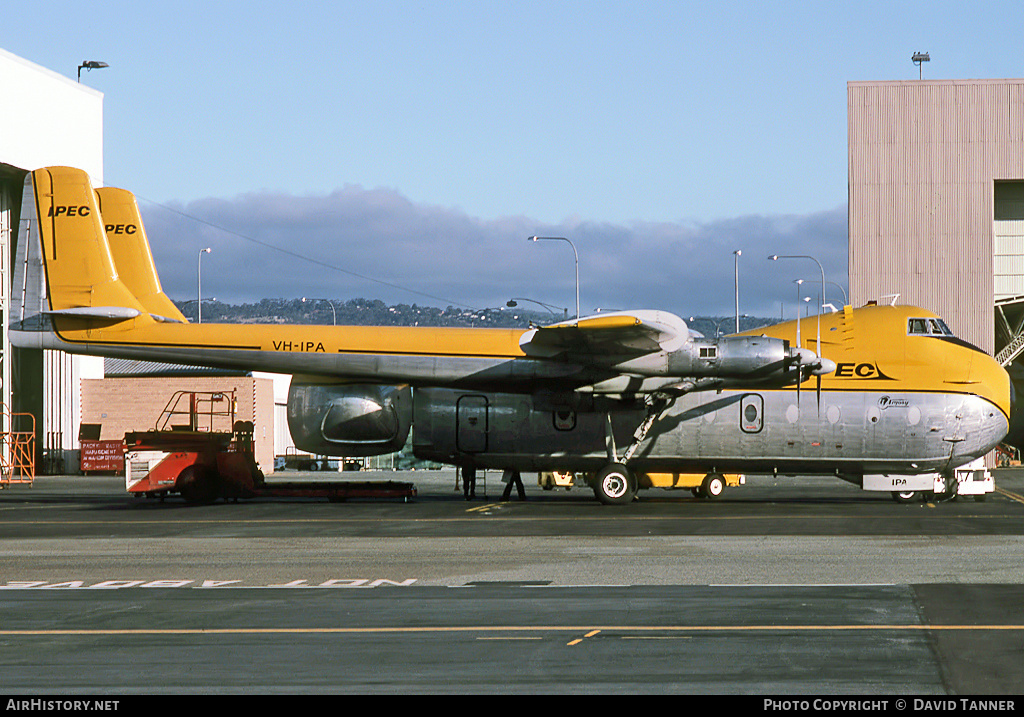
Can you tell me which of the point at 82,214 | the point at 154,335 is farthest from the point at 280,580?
the point at 82,214

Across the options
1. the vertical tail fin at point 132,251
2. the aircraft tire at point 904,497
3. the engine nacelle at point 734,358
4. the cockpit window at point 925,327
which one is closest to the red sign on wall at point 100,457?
the vertical tail fin at point 132,251

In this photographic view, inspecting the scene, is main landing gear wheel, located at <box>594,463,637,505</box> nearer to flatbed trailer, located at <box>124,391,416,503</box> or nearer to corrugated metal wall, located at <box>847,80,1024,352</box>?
flatbed trailer, located at <box>124,391,416,503</box>

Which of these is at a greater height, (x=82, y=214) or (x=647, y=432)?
(x=82, y=214)

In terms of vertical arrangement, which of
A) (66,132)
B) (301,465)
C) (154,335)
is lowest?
(301,465)

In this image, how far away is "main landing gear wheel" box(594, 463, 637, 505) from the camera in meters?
31.0

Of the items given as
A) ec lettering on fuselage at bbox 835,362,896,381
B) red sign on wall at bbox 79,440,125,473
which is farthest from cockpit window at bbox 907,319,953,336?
red sign on wall at bbox 79,440,125,473

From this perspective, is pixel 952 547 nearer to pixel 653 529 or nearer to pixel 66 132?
pixel 653 529

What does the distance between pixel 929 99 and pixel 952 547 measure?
4919 centimetres

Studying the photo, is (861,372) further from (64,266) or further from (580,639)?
(64,266)

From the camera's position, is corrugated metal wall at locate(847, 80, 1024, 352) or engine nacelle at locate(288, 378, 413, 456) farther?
corrugated metal wall at locate(847, 80, 1024, 352)

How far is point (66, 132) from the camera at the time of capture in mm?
61406

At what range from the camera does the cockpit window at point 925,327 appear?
103 feet

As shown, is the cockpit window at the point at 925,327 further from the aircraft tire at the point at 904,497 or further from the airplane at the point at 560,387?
the aircraft tire at the point at 904,497

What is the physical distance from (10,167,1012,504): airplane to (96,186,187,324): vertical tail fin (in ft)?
3.13
